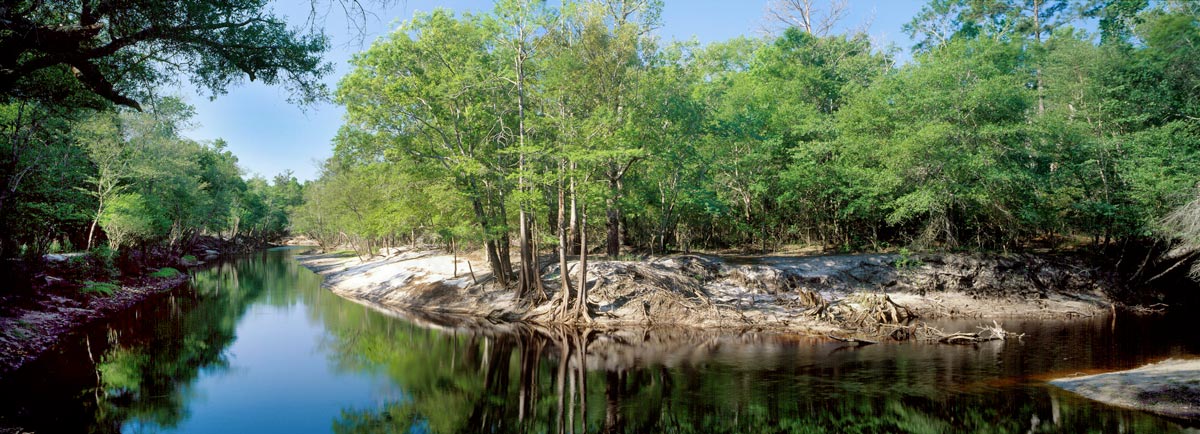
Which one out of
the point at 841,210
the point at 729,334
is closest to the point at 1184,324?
the point at 841,210

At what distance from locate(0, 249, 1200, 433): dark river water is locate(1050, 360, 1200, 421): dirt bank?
570mm

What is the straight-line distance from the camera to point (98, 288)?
2636cm

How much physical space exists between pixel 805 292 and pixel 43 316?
27.0 metres

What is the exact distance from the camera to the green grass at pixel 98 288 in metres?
25.4

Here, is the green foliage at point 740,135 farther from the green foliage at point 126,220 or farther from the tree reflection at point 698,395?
the green foliage at point 126,220

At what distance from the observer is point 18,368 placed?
1441 centimetres

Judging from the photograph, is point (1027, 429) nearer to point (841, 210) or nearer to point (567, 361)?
point (567, 361)

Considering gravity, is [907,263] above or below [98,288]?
above

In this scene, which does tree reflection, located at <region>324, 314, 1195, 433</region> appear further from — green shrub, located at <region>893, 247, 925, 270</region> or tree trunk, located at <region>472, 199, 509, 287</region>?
green shrub, located at <region>893, 247, 925, 270</region>

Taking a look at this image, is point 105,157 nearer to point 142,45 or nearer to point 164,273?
point 164,273

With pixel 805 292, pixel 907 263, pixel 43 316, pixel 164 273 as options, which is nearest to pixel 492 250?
pixel 805 292

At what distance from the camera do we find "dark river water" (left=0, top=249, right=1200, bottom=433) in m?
12.0

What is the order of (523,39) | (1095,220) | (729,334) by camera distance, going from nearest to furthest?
(729,334) → (523,39) → (1095,220)

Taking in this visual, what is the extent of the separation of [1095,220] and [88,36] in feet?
115
